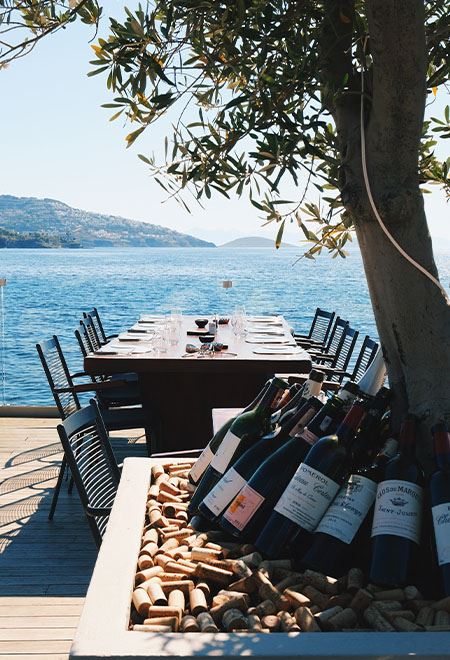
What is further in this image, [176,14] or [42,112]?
[42,112]

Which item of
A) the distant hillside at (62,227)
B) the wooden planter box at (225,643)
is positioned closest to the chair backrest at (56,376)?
Answer: the wooden planter box at (225,643)

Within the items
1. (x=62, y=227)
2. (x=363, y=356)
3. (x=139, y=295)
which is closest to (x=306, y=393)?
(x=363, y=356)

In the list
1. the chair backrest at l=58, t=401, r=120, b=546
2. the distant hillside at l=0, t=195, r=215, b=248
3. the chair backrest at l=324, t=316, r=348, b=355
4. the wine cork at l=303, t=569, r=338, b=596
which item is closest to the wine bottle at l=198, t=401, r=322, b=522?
the wine cork at l=303, t=569, r=338, b=596

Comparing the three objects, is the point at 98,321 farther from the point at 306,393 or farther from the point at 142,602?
the point at 142,602

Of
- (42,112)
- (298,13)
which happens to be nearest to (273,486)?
(298,13)

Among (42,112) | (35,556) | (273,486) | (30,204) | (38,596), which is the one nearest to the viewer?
(273,486)

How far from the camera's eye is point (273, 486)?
1.56m

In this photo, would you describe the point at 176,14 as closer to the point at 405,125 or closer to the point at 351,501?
the point at 405,125

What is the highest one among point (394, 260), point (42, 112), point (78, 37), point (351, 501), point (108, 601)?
point (42, 112)

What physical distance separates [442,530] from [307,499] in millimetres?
241

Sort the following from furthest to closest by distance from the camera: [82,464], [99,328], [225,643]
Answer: [99,328] < [82,464] < [225,643]

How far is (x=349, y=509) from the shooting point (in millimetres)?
1415

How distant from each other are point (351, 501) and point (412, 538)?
125 mm

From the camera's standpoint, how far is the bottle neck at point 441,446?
139 cm
